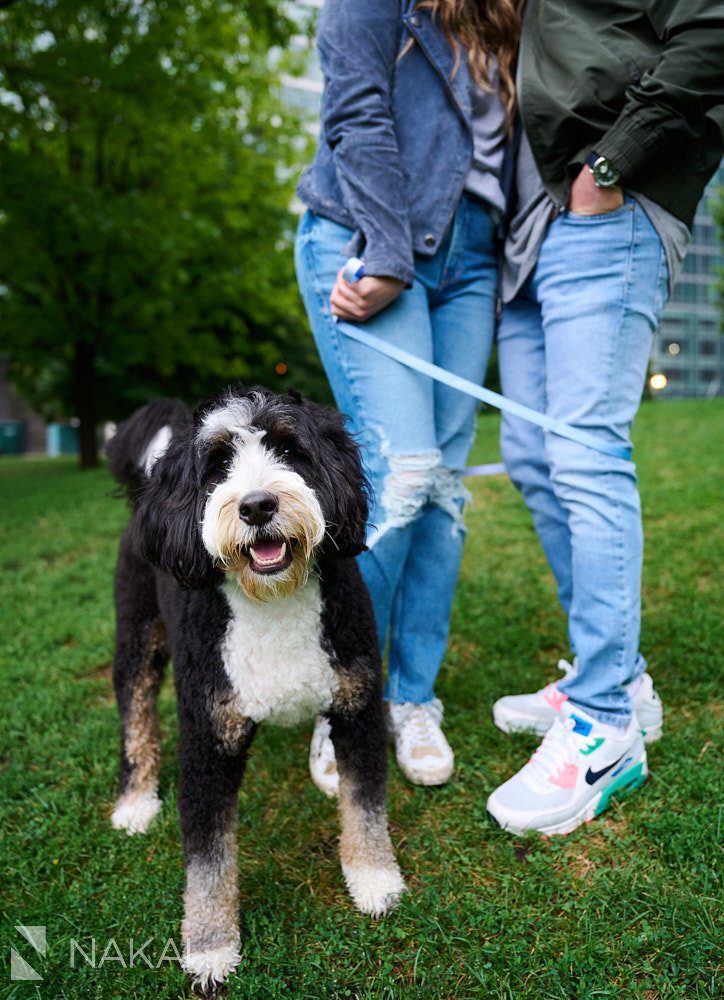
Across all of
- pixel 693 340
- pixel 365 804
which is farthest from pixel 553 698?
pixel 693 340

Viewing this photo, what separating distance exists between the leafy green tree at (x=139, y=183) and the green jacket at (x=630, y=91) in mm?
9582

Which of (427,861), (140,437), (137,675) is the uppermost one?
(140,437)

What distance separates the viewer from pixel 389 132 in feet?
7.77

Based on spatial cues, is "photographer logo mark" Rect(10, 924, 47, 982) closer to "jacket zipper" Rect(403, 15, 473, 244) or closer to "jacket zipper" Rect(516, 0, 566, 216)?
"jacket zipper" Rect(403, 15, 473, 244)

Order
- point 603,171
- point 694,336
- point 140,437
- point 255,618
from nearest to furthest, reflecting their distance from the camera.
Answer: point 255,618 < point 603,171 < point 140,437 < point 694,336

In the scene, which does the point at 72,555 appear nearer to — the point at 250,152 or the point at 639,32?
the point at 639,32

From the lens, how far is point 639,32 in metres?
2.18

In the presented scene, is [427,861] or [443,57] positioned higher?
[443,57]

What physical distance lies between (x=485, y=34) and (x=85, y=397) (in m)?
15.6

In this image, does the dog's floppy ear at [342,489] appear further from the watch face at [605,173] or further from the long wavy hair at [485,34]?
the long wavy hair at [485,34]

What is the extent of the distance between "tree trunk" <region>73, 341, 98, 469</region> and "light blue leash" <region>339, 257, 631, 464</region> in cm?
1526

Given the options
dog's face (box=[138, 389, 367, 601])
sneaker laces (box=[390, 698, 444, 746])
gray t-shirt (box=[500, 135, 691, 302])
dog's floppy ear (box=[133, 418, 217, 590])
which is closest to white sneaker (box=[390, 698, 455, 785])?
sneaker laces (box=[390, 698, 444, 746])

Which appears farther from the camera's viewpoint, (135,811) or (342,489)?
(135,811)

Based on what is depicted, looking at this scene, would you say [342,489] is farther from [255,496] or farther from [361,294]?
[361,294]
